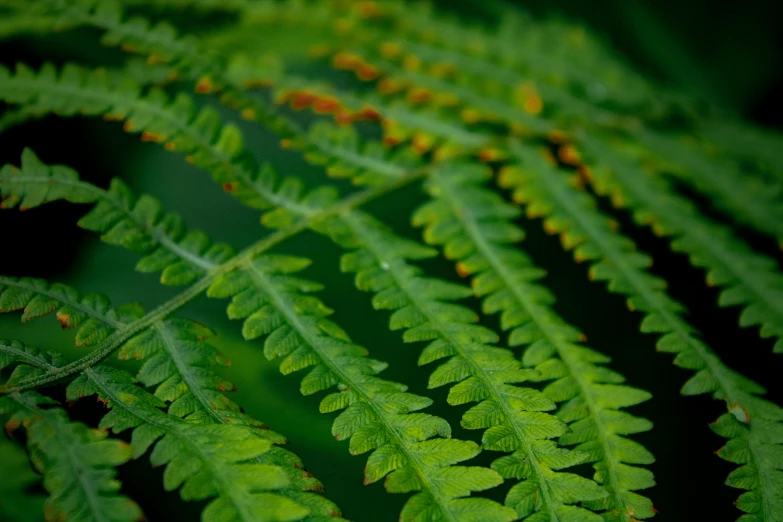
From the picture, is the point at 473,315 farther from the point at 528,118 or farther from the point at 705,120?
the point at 705,120

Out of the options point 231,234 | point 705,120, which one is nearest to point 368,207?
point 231,234

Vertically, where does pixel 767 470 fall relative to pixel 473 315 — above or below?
below

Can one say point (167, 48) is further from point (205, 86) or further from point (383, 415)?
point (383, 415)

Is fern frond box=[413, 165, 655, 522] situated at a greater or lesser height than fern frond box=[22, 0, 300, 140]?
lesser

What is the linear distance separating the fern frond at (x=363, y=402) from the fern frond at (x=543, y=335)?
0.79 ft

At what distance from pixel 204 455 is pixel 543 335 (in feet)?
2.13

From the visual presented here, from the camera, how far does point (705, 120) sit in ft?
6.25

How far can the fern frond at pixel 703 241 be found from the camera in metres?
1.18

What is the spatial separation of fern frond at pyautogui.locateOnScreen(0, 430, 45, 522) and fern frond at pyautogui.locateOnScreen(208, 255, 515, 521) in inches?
14.5

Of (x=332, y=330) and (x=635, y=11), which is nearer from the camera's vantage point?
(x=332, y=330)

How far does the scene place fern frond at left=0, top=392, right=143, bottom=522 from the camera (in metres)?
0.63

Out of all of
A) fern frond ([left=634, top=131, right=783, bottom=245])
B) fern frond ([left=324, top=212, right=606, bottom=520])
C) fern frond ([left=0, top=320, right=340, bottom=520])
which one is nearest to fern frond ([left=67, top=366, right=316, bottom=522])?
fern frond ([left=0, top=320, right=340, bottom=520])

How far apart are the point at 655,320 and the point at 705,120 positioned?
45.4 inches

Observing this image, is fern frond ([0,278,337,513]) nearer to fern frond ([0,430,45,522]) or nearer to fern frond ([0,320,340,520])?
fern frond ([0,320,340,520])
